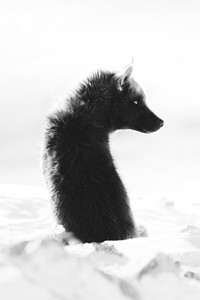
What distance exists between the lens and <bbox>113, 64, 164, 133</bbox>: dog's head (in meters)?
6.04

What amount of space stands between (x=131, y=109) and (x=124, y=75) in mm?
404

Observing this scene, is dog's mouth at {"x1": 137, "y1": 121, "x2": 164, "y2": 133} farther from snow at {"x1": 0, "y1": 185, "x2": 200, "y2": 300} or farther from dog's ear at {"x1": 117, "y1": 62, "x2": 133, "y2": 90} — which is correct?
snow at {"x1": 0, "y1": 185, "x2": 200, "y2": 300}

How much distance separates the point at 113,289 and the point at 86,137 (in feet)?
7.90

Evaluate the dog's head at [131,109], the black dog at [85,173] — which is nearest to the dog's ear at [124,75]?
the dog's head at [131,109]

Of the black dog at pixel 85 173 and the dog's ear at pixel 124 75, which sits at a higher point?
the dog's ear at pixel 124 75

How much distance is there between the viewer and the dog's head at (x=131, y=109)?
6035mm

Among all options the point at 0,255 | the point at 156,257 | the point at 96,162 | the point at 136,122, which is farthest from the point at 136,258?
the point at 136,122

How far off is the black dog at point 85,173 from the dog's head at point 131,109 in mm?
205

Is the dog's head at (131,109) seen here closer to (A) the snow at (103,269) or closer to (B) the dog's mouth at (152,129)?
(B) the dog's mouth at (152,129)

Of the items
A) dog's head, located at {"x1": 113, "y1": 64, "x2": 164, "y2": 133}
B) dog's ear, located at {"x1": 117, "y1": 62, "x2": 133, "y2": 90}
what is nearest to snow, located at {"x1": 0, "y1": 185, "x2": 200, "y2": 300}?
dog's head, located at {"x1": 113, "y1": 64, "x2": 164, "y2": 133}

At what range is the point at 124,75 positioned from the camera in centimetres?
601

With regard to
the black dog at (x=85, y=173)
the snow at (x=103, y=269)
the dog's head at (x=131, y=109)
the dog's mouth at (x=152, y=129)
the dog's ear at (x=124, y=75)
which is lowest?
the snow at (x=103, y=269)

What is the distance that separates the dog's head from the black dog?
0.21 m

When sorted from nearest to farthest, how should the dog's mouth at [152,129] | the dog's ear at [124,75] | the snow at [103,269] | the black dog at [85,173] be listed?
the snow at [103,269], the black dog at [85,173], the dog's ear at [124,75], the dog's mouth at [152,129]
